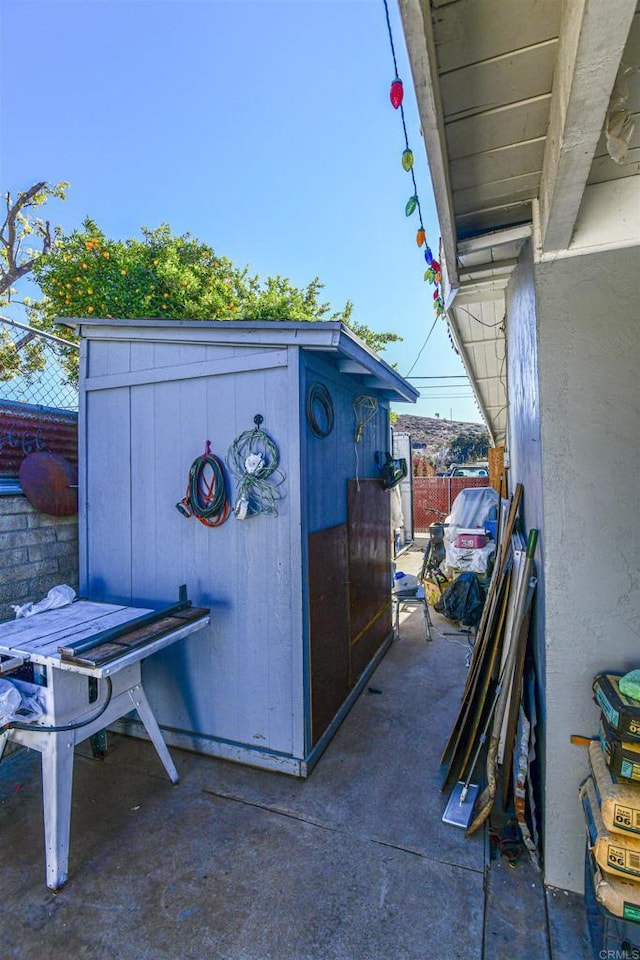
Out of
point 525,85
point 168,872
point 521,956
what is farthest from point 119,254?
point 521,956

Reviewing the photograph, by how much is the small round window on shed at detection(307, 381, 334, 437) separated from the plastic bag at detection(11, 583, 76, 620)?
1.93 m

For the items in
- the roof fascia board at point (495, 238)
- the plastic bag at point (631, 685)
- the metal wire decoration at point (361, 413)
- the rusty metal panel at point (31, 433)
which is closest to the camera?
the plastic bag at point (631, 685)

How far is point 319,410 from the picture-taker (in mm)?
2904

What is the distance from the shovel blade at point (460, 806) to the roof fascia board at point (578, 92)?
2.78 meters

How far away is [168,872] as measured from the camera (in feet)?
6.35

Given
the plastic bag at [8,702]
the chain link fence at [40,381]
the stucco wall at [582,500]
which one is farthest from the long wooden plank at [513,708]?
the chain link fence at [40,381]

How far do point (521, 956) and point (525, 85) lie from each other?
2.93 meters

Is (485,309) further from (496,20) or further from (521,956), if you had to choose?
(521,956)

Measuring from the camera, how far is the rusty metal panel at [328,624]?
8.94ft

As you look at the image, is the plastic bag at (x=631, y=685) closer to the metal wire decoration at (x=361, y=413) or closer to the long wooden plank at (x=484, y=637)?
the long wooden plank at (x=484, y=637)

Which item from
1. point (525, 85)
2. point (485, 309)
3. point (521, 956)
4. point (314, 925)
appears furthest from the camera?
point (485, 309)

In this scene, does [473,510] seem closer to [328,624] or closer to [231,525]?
[328,624]

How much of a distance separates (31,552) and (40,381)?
4.79 ft

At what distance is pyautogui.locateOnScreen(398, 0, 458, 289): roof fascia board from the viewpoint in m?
0.87
